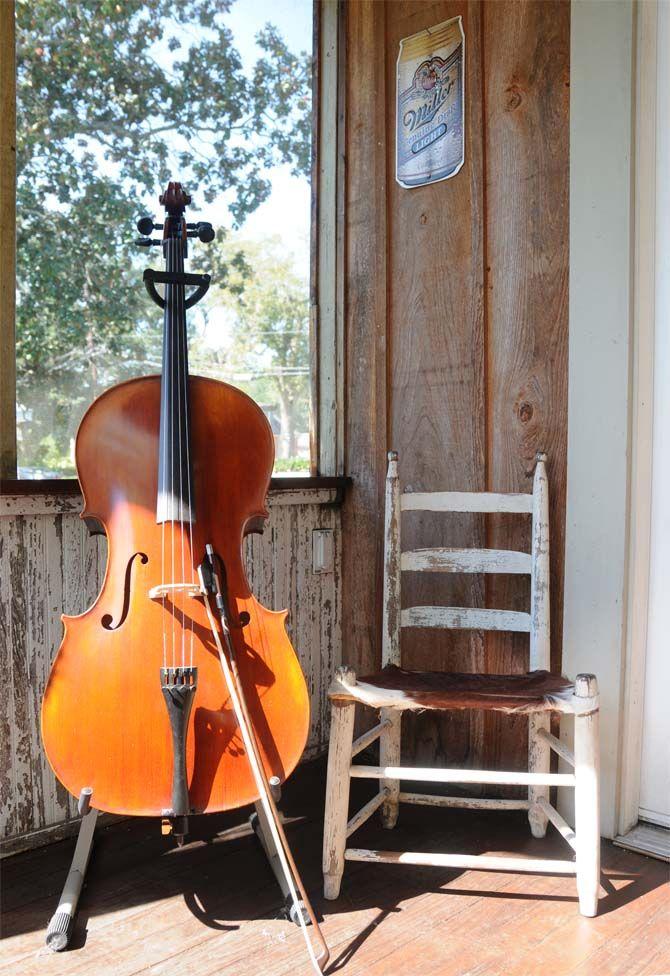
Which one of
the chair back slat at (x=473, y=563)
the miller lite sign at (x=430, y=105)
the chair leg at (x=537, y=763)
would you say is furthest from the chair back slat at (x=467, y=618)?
the miller lite sign at (x=430, y=105)

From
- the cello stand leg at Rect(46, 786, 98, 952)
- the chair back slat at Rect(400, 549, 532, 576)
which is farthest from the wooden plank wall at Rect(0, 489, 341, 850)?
the chair back slat at Rect(400, 549, 532, 576)

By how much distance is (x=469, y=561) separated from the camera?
1.92m

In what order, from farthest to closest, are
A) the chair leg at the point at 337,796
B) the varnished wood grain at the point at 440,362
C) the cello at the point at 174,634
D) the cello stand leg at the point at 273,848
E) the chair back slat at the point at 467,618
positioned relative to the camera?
1. the varnished wood grain at the point at 440,362
2. the chair back slat at the point at 467,618
3. the chair leg at the point at 337,796
4. the cello stand leg at the point at 273,848
5. the cello at the point at 174,634

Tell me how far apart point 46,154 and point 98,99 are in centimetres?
20

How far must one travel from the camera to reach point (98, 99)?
188cm

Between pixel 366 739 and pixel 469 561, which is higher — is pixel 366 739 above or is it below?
below

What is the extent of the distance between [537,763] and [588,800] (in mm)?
311

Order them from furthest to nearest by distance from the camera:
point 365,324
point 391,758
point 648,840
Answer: point 365,324
point 391,758
point 648,840

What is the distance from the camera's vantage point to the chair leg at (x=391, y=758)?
189cm

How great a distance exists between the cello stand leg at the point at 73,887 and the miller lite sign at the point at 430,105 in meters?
1.78

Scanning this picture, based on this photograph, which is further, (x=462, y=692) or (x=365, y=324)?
(x=365, y=324)

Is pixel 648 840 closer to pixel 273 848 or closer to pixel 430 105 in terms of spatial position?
pixel 273 848

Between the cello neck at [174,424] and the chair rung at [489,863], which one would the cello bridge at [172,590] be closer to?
the cello neck at [174,424]

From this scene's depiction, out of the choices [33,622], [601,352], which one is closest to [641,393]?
[601,352]
